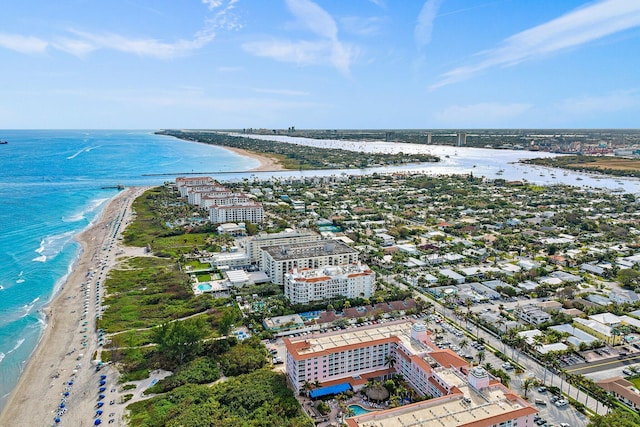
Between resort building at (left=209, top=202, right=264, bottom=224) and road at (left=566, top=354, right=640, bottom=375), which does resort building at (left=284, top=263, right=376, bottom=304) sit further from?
resort building at (left=209, top=202, right=264, bottom=224)

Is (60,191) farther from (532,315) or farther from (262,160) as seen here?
(532,315)

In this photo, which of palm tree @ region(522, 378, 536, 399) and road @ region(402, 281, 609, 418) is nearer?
road @ region(402, 281, 609, 418)

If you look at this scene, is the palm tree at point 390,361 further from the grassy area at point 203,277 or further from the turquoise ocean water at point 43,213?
the turquoise ocean water at point 43,213

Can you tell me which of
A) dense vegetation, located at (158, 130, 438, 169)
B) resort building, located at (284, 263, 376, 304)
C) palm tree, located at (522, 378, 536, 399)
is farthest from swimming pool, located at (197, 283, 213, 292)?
dense vegetation, located at (158, 130, 438, 169)

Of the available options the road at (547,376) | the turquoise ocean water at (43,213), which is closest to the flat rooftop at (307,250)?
the road at (547,376)

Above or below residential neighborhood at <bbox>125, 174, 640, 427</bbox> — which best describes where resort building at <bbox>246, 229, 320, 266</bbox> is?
above

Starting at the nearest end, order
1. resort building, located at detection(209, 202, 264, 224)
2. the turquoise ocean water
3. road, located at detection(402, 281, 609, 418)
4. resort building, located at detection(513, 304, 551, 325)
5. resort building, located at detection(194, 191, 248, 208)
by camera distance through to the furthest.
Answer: road, located at detection(402, 281, 609, 418), resort building, located at detection(513, 304, 551, 325), the turquoise ocean water, resort building, located at detection(209, 202, 264, 224), resort building, located at detection(194, 191, 248, 208)

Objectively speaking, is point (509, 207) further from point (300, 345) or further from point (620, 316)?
point (300, 345)
